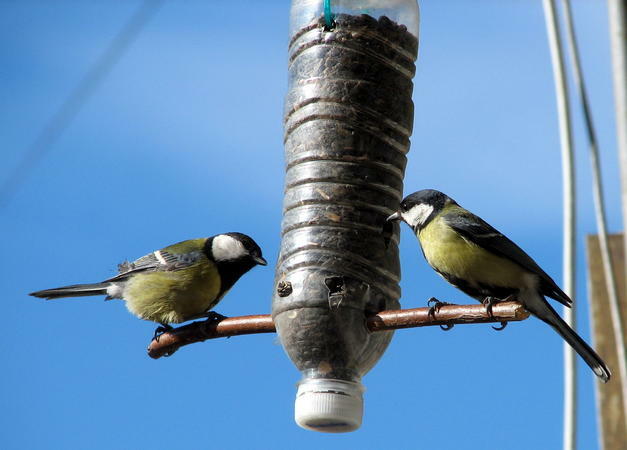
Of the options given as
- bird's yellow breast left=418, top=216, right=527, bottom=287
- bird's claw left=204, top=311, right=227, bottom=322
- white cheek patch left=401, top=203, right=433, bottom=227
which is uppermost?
white cheek patch left=401, top=203, right=433, bottom=227

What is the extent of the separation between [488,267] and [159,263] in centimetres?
172

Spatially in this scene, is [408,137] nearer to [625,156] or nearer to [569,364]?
[569,364]

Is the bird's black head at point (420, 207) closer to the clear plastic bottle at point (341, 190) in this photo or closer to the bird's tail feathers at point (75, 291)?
the clear plastic bottle at point (341, 190)

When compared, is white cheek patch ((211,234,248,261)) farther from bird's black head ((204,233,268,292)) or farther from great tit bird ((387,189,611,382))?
great tit bird ((387,189,611,382))

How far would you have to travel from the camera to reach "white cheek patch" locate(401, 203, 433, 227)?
427 cm

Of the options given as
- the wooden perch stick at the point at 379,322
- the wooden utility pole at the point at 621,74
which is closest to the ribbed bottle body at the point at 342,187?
the wooden perch stick at the point at 379,322

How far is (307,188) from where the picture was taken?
13.9ft

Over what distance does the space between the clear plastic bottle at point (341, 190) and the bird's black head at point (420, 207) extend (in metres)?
0.07

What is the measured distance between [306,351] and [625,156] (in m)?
2.04

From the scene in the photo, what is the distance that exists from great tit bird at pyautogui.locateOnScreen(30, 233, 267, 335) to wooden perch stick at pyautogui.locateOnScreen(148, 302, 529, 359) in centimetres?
33

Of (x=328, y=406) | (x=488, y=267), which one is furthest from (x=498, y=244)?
(x=328, y=406)

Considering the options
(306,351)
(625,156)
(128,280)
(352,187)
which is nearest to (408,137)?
(352,187)

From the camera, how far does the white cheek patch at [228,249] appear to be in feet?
16.3

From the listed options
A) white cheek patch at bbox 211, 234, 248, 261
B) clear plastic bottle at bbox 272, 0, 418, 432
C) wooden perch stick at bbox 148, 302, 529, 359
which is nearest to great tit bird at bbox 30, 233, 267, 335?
white cheek patch at bbox 211, 234, 248, 261
